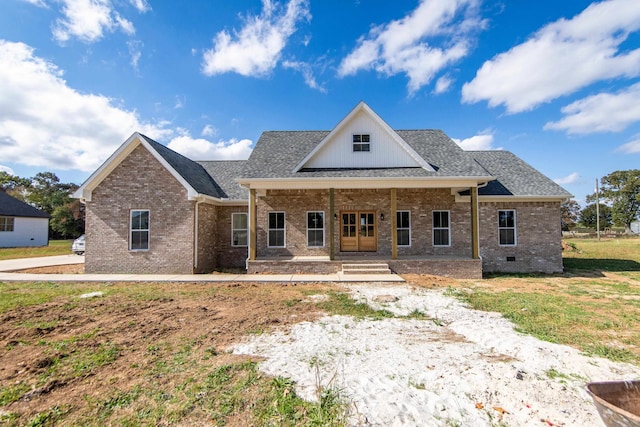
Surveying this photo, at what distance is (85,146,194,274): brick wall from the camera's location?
12.1 meters

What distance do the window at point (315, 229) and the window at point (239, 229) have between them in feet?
10.2

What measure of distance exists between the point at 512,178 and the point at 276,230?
1133 centimetres

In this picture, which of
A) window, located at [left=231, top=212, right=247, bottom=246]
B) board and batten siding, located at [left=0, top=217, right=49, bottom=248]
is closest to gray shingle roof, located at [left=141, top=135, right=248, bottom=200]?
window, located at [left=231, top=212, right=247, bottom=246]

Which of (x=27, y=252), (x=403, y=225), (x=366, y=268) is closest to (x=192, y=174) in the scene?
(x=366, y=268)

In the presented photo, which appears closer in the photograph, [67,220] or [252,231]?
[252,231]

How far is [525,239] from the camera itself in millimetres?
13117

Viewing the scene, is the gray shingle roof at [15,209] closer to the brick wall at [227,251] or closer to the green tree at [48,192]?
the green tree at [48,192]

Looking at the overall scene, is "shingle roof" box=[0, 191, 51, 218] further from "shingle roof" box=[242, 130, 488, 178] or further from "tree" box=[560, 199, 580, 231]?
"tree" box=[560, 199, 580, 231]

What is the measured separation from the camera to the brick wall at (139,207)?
12.1 meters

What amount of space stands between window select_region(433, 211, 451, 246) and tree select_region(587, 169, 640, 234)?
56198mm

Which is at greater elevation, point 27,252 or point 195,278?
point 27,252

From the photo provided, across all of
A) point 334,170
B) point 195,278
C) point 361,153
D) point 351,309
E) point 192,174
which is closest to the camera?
Answer: point 351,309

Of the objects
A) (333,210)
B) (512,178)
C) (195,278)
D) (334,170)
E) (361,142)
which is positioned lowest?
(195,278)

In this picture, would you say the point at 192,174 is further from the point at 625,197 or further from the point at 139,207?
the point at 625,197
